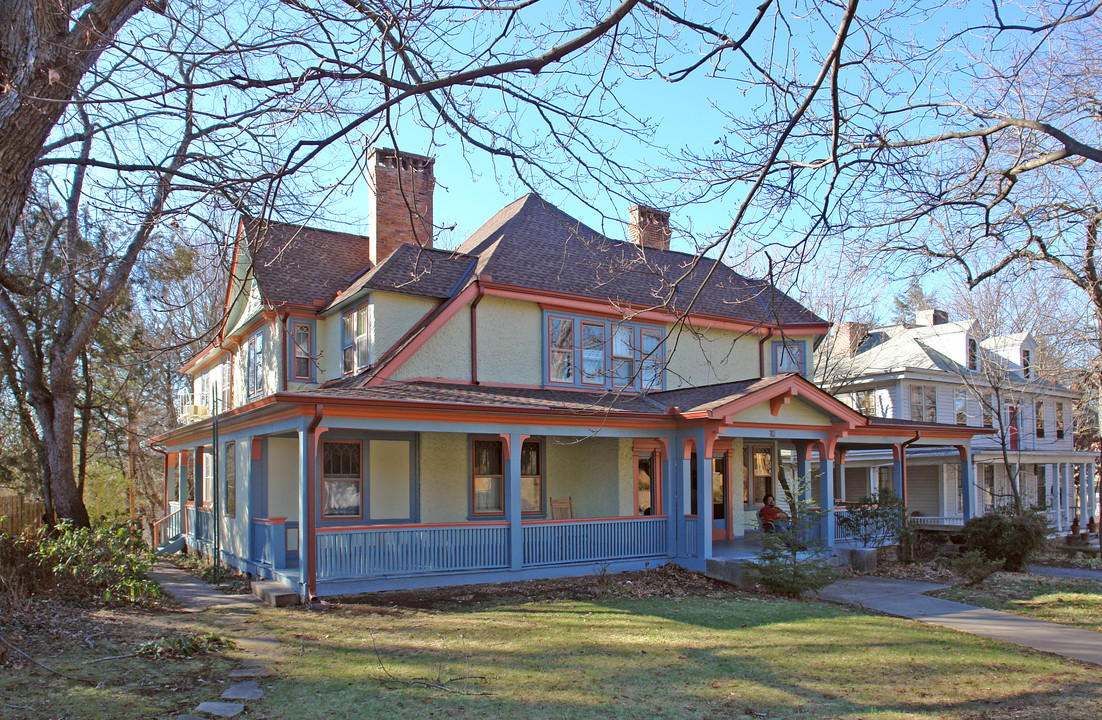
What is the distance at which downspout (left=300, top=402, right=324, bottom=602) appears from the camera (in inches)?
465

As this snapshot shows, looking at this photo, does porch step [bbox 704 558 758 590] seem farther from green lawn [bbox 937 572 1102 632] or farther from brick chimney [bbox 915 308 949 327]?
brick chimney [bbox 915 308 949 327]

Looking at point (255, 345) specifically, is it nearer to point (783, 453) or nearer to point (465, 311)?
point (465, 311)

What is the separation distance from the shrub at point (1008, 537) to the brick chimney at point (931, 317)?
2209cm

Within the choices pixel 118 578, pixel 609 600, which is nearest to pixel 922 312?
pixel 609 600

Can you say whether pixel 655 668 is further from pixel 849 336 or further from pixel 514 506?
pixel 849 336

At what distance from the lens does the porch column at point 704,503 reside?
601 inches

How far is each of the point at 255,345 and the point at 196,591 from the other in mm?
7247

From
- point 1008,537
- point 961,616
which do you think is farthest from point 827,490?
point 961,616

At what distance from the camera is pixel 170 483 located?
25359 millimetres

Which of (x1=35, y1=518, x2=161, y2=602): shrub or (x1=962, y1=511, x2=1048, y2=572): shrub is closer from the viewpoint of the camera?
(x1=35, y1=518, x2=161, y2=602): shrub

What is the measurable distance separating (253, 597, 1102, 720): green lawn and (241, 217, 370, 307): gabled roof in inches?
325

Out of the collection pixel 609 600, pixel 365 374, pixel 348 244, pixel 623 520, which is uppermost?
pixel 348 244

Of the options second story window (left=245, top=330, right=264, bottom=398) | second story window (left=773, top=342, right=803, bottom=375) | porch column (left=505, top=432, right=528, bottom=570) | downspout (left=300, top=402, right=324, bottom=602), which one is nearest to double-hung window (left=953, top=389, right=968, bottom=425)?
second story window (left=773, top=342, right=803, bottom=375)

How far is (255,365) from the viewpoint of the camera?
752 inches
